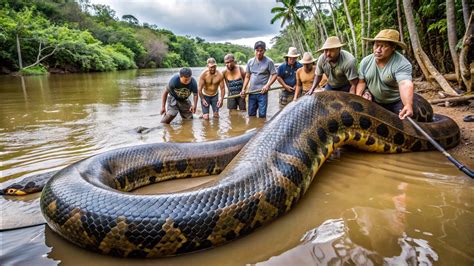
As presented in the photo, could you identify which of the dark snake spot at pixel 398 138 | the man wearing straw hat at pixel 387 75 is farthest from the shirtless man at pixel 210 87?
the dark snake spot at pixel 398 138

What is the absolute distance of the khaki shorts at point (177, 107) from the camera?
836cm

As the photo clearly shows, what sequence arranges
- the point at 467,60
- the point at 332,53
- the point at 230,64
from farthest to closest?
the point at 230,64, the point at 467,60, the point at 332,53

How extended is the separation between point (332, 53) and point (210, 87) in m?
4.35

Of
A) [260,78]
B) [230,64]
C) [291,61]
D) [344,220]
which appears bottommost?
[344,220]

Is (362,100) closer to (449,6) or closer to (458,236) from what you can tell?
(458,236)

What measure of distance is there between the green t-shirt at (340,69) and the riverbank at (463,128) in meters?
1.98

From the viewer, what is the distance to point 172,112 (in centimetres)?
835

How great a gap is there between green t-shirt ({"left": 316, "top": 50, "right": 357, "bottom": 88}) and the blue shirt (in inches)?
116

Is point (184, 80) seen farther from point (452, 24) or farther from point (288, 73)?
point (452, 24)

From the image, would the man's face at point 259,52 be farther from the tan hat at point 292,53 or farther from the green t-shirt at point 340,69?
the green t-shirt at point 340,69

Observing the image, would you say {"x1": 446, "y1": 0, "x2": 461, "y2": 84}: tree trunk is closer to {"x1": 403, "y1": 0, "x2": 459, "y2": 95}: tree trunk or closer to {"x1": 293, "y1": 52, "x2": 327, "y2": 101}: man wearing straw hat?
{"x1": 403, "y1": 0, "x2": 459, "y2": 95}: tree trunk

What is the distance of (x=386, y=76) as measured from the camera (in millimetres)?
4551

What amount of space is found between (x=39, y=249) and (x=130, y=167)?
5.00 ft

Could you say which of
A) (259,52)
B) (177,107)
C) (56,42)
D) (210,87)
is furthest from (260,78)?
(56,42)
